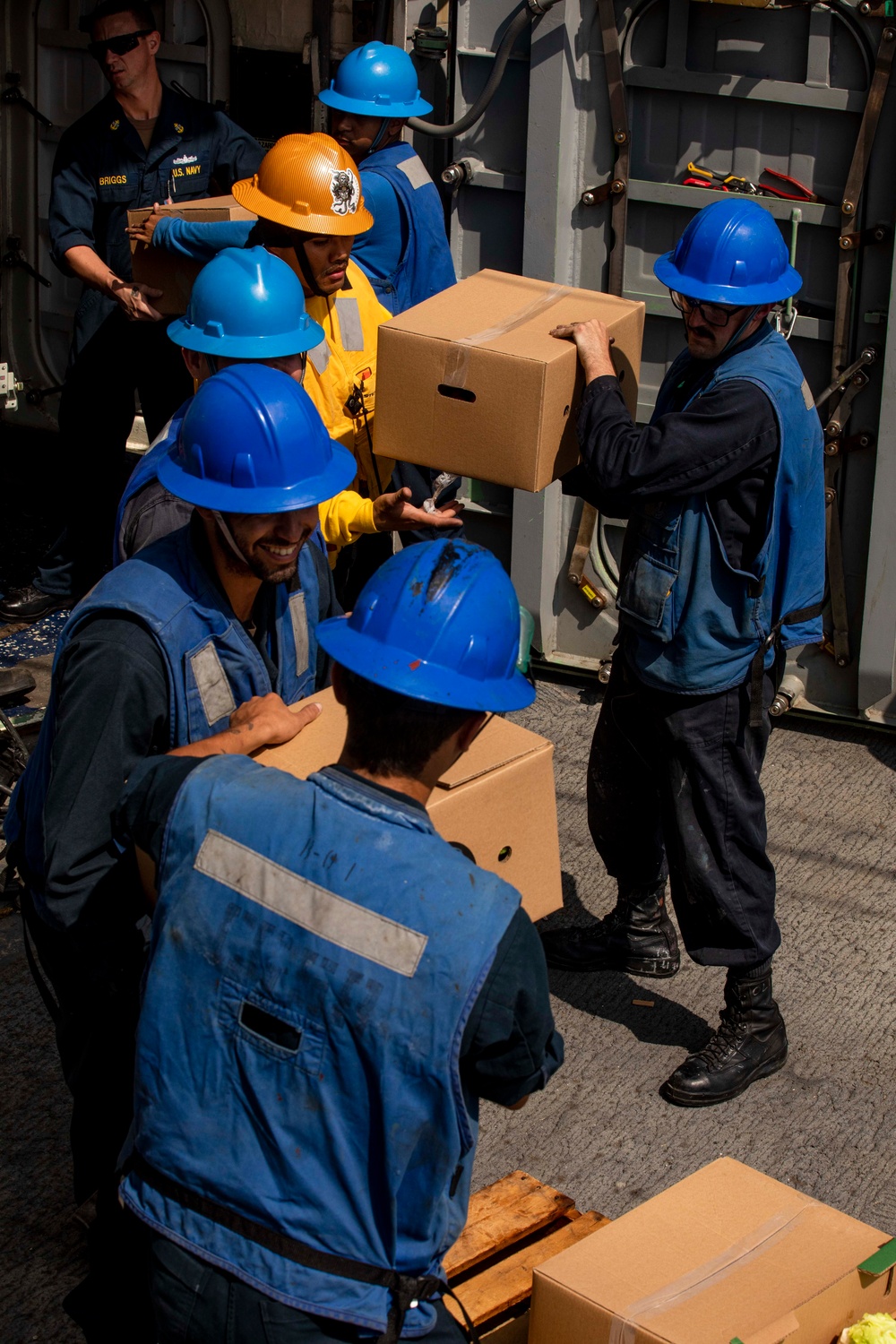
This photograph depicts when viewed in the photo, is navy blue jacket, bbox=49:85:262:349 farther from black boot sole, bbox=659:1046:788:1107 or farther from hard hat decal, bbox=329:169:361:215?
black boot sole, bbox=659:1046:788:1107

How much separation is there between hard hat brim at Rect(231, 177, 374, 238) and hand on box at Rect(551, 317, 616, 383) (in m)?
0.81

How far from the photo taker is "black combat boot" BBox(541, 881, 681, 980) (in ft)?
14.7

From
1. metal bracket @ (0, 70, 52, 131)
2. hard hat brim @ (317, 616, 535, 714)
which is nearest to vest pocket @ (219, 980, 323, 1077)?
hard hat brim @ (317, 616, 535, 714)

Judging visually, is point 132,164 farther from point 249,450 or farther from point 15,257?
point 249,450

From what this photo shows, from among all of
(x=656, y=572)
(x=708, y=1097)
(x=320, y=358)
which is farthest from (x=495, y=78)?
(x=708, y=1097)

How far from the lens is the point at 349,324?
14.6 ft

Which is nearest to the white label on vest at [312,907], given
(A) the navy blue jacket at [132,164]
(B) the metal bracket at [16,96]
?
(A) the navy blue jacket at [132,164]

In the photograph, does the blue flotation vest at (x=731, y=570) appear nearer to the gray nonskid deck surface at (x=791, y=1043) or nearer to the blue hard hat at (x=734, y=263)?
the blue hard hat at (x=734, y=263)

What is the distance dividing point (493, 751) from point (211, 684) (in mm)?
601

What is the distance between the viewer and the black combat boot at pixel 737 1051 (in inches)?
155

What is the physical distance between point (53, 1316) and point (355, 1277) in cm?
159

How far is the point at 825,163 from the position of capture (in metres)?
5.06

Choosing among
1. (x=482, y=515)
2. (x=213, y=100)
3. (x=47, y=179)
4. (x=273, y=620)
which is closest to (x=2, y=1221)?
(x=273, y=620)

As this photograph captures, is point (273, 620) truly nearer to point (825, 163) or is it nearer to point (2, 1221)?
point (2, 1221)
